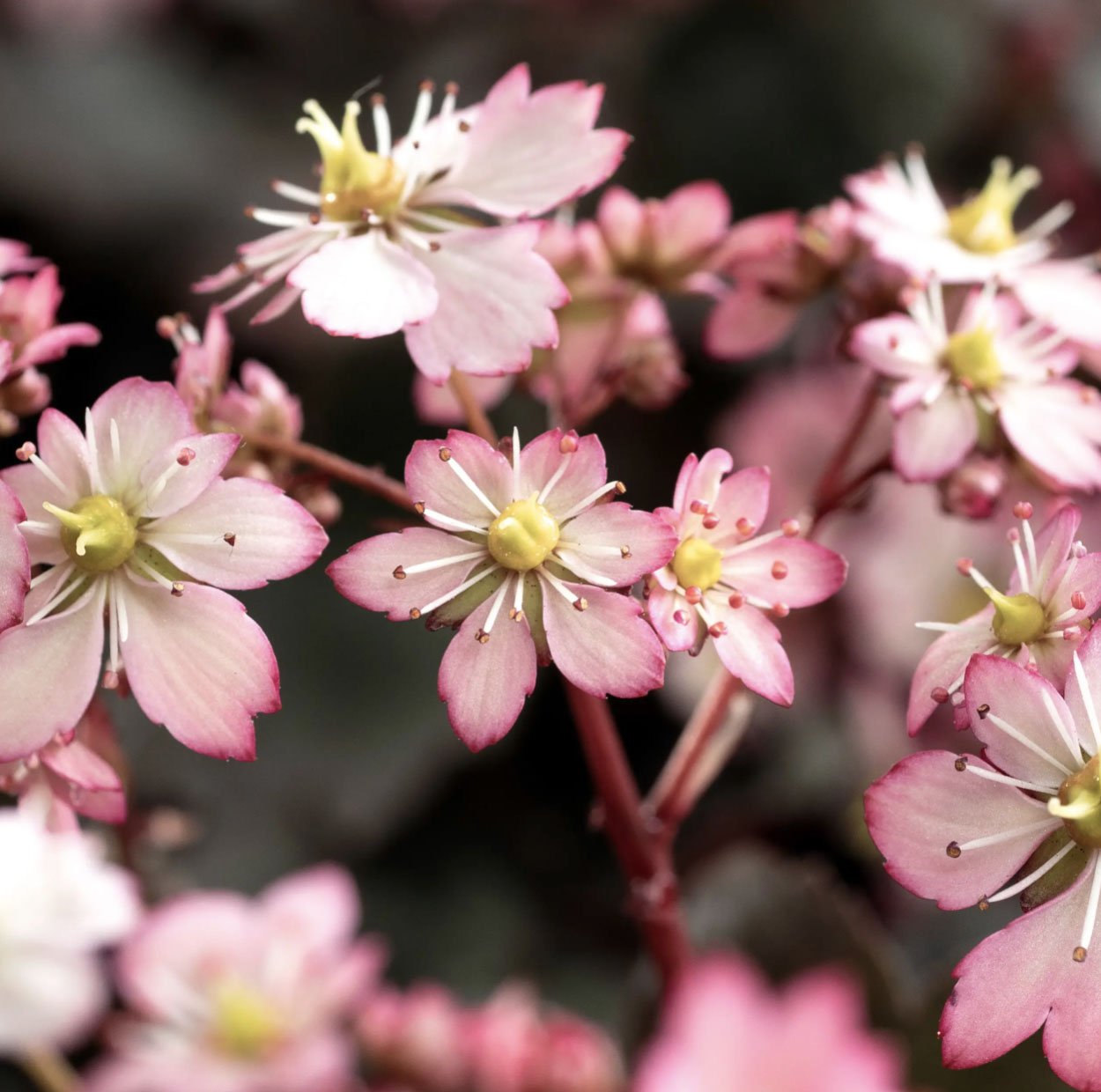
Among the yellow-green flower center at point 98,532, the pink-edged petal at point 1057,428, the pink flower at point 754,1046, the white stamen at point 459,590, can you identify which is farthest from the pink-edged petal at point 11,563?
the pink-edged petal at point 1057,428

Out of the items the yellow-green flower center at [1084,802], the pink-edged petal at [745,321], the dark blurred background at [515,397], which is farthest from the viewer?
the dark blurred background at [515,397]

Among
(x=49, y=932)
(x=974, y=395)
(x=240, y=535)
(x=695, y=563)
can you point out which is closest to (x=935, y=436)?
(x=974, y=395)

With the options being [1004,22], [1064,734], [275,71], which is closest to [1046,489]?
[1064,734]

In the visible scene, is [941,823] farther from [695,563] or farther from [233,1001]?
[233,1001]

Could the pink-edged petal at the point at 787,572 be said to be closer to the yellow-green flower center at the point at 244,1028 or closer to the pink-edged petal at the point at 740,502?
the pink-edged petal at the point at 740,502

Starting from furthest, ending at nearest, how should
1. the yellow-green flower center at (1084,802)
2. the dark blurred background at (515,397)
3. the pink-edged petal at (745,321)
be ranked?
the dark blurred background at (515,397)
the pink-edged petal at (745,321)
the yellow-green flower center at (1084,802)

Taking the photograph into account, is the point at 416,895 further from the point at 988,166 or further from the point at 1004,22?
the point at 1004,22

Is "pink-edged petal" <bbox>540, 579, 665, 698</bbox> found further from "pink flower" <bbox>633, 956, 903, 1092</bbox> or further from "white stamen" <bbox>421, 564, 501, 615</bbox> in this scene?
"pink flower" <bbox>633, 956, 903, 1092</bbox>
